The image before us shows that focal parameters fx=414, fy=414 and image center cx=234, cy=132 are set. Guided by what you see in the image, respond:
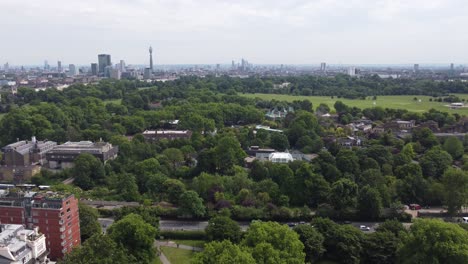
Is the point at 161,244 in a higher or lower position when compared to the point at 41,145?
lower

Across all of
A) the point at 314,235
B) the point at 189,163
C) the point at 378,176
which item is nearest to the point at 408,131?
the point at 378,176

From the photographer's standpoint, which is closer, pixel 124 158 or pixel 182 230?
pixel 182 230

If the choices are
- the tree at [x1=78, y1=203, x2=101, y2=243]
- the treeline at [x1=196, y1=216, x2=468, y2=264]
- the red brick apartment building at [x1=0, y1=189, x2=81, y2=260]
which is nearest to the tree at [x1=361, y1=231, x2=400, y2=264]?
the treeline at [x1=196, y1=216, x2=468, y2=264]

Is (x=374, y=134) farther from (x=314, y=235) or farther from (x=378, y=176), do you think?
(x=314, y=235)

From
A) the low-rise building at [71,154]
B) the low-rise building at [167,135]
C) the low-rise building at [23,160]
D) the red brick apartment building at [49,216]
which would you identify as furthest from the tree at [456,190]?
the low-rise building at [23,160]

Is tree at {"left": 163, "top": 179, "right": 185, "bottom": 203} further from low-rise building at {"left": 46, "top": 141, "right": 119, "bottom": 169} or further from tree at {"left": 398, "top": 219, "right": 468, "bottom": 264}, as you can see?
tree at {"left": 398, "top": 219, "right": 468, "bottom": 264}

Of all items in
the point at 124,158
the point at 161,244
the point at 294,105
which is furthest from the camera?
the point at 294,105

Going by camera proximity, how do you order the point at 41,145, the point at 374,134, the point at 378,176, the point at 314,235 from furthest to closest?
the point at 374,134 → the point at 41,145 → the point at 378,176 → the point at 314,235
